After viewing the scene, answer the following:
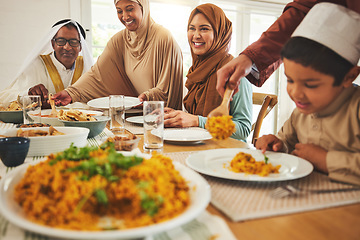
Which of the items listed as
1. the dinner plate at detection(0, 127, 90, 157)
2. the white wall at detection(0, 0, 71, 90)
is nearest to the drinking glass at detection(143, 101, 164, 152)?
the dinner plate at detection(0, 127, 90, 157)

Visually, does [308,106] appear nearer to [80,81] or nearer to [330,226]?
[330,226]

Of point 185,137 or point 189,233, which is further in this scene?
point 185,137

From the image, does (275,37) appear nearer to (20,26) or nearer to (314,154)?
(314,154)

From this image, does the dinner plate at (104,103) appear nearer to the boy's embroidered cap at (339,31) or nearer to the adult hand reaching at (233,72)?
the adult hand reaching at (233,72)

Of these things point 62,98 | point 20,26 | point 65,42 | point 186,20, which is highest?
point 186,20

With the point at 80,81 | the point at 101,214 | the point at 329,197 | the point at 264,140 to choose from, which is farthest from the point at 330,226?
the point at 80,81

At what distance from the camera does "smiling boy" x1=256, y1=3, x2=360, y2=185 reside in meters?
0.77

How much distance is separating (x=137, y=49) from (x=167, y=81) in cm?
50

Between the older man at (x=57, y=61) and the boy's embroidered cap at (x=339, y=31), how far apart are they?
3031 mm

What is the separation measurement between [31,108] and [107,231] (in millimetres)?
1265

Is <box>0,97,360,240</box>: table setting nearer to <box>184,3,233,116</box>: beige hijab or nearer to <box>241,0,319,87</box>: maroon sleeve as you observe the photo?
<box>241,0,319,87</box>: maroon sleeve

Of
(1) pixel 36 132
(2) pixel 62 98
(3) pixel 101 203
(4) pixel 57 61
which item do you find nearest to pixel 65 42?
(4) pixel 57 61

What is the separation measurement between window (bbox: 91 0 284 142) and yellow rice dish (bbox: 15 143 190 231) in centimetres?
384

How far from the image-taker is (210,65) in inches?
82.8
